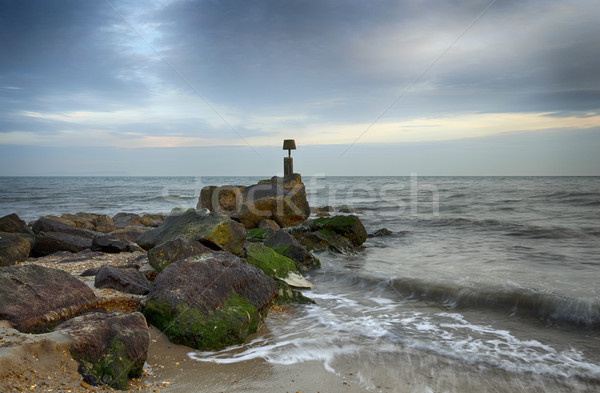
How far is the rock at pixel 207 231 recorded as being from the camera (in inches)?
231

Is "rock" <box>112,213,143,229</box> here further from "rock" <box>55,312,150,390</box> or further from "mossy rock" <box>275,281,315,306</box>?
"rock" <box>55,312,150,390</box>

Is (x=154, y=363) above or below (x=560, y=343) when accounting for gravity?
above

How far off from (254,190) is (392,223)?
643cm

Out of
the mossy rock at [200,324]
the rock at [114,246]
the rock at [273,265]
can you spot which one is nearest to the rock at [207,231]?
the rock at [273,265]

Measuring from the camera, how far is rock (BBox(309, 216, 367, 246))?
10.1 m

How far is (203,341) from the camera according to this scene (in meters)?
3.56

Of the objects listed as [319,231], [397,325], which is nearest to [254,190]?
[319,231]

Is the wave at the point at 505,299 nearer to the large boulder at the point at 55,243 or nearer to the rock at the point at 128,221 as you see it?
the large boulder at the point at 55,243

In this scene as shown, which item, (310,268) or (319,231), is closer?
(310,268)

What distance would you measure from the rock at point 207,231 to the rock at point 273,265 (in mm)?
251

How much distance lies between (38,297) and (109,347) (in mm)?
1041

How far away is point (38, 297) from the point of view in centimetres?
330

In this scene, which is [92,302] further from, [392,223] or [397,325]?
[392,223]

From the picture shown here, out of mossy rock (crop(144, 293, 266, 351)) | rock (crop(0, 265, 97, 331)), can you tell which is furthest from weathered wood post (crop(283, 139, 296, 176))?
rock (crop(0, 265, 97, 331))
